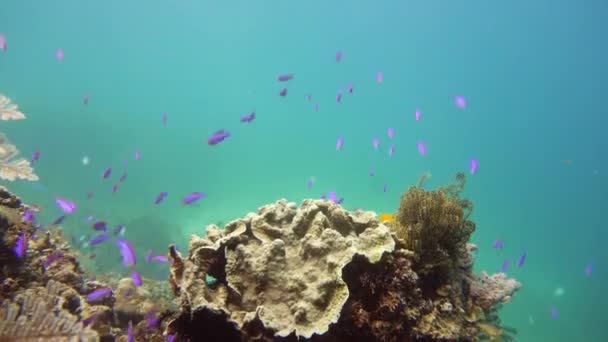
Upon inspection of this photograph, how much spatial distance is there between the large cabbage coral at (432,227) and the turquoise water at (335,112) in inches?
1038

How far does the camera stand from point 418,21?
123500 mm

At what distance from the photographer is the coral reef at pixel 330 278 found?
9.11 ft

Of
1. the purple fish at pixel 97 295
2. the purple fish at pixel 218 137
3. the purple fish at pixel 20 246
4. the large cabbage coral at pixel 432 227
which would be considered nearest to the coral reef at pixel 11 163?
the purple fish at pixel 20 246

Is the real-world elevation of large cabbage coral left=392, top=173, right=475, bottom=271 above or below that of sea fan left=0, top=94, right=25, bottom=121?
below

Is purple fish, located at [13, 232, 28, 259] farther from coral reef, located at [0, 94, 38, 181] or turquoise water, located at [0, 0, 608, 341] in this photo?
turquoise water, located at [0, 0, 608, 341]

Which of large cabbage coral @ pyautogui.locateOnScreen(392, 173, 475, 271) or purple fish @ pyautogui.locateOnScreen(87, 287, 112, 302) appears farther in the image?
purple fish @ pyautogui.locateOnScreen(87, 287, 112, 302)

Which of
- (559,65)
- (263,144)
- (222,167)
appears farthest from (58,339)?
(559,65)

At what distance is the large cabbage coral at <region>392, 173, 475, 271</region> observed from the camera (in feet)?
12.1

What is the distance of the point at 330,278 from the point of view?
2.85 metres

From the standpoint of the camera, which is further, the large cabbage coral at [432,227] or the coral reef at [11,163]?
the coral reef at [11,163]

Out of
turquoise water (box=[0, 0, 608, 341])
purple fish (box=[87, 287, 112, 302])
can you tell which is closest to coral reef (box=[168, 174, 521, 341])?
purple fish (box=[87, 287, 112, 302])

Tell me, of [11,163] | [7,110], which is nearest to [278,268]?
[11,163]

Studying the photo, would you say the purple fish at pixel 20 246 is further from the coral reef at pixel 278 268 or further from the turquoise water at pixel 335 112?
the turquoise water at pixel 335 112

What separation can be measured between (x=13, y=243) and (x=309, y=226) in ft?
11.7
